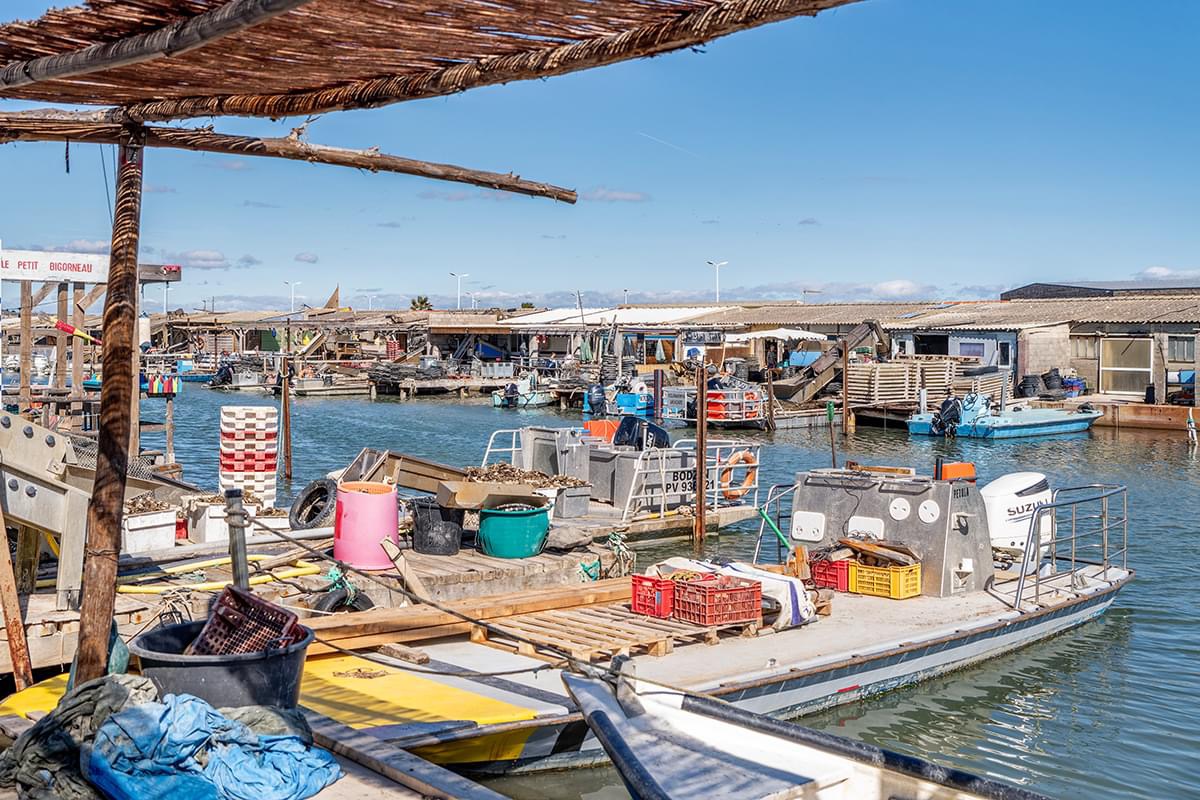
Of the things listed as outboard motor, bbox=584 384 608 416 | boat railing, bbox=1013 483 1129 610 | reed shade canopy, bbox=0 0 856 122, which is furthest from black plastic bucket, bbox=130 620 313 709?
outboard motor, bbox=584 384 608 416

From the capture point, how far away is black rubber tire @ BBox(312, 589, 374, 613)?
12.1 m

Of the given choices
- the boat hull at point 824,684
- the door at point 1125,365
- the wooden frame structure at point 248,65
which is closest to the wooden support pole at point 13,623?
the wooden frame structure at point 248,65

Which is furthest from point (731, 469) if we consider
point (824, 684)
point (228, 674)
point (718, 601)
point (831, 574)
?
point (228, 674)

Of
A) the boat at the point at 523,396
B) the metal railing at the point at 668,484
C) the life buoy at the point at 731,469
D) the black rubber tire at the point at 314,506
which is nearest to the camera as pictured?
the black rubber tire at the point at 314,506

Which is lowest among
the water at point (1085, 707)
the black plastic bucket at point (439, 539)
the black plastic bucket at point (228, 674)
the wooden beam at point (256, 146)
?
the water at point (1085, 707)

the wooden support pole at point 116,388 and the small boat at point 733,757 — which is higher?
the wooden support pole at point 116,388

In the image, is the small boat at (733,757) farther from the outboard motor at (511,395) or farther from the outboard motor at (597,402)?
the outboard motor at (511,395)

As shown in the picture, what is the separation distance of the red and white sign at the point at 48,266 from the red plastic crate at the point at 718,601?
10668 millimetres

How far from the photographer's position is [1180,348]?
49719 millimetres

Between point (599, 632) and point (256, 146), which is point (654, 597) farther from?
point (256, 146)

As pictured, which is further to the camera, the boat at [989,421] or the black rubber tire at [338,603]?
the boat at [989,421]

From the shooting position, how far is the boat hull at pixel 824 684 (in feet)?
30.9

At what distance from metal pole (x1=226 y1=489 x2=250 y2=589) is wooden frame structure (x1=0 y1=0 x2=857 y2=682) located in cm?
217

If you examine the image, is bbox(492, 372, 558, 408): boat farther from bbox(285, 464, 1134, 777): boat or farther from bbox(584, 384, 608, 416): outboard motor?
bbox(285, 464, 1134, 777): boat
